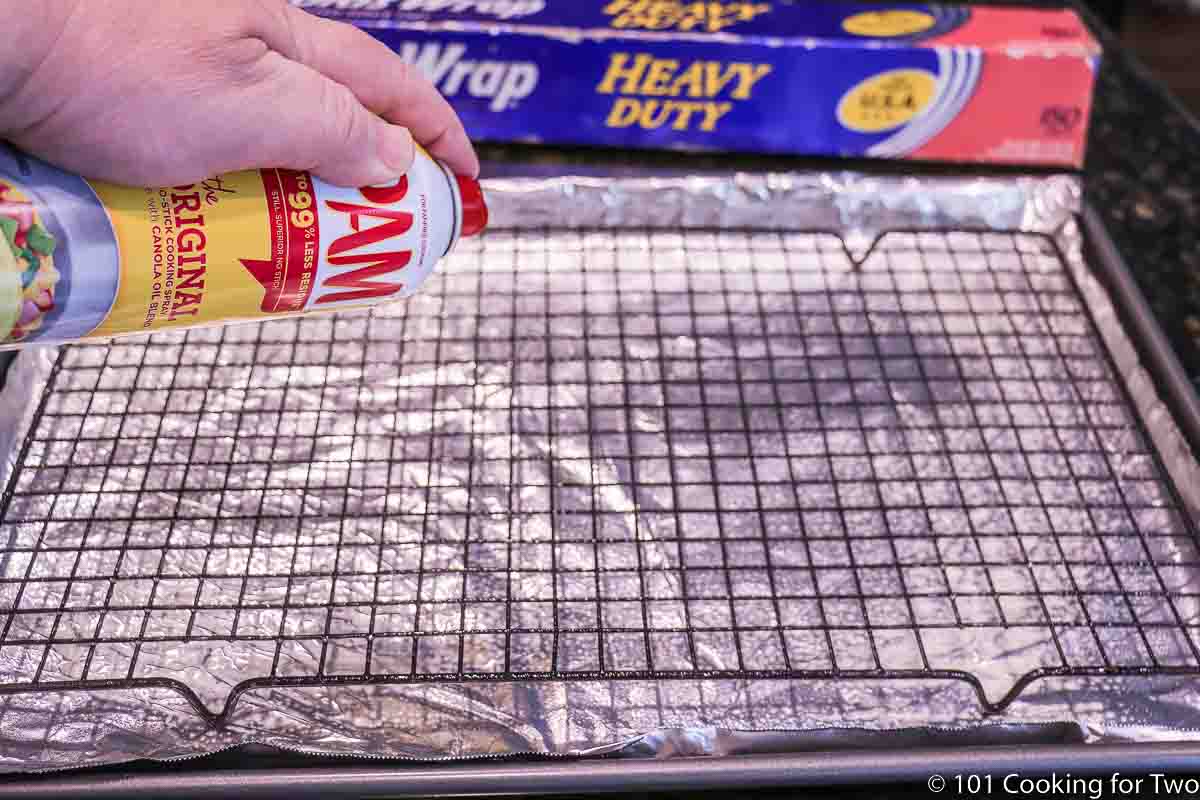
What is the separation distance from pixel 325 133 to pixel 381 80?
8 cm

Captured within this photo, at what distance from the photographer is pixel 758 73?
3.31 feet

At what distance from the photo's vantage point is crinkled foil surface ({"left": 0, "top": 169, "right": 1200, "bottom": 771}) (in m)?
0.67

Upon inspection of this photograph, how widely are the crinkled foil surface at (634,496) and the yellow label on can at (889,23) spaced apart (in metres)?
0.14

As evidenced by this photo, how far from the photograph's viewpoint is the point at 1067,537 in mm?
763

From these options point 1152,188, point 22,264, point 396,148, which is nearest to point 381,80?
point 396,148

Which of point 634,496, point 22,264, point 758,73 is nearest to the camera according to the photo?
point 22,264

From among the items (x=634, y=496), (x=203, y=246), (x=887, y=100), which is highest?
(x=203, y=246)

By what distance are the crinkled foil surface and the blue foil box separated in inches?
3.0

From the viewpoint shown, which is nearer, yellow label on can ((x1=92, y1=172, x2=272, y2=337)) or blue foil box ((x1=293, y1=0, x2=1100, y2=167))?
yellow label on can ((x1=92, y1=172, x2=272, y2=337))

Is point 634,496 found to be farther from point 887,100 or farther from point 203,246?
point 887,100

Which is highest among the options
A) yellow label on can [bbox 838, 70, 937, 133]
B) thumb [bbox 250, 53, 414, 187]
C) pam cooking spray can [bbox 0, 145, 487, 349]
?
thumb [bbox 250, 53, 414, 187]

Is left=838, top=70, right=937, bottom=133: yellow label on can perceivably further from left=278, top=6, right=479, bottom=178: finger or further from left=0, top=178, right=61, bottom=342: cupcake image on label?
left=0, top=178, right=61, bottom=342: cupcake image on label

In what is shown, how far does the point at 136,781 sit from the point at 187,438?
28cm

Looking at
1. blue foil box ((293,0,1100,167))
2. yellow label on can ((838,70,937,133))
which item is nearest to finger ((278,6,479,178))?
blue foil box ((293,0,1100,167))
